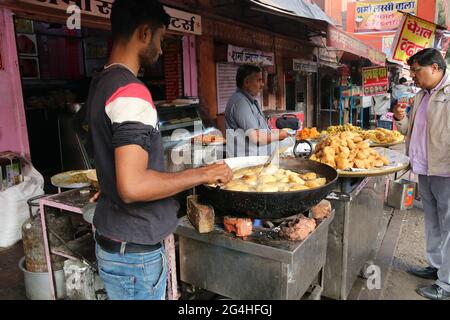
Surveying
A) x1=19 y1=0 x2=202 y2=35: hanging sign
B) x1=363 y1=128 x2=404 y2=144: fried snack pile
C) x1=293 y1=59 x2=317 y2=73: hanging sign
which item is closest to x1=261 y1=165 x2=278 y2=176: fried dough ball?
x1=363 y1=128 x2=404 y2=144: fried snack pile

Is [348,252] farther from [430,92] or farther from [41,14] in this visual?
[41,14]

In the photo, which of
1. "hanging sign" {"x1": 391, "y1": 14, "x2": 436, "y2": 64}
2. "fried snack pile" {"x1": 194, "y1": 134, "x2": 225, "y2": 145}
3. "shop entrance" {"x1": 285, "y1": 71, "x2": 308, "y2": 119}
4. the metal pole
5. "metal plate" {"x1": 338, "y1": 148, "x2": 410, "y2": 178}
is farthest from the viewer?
"shop entrance" {"x1": 285, "y1": 71, "x2": 308, "y2": 119}

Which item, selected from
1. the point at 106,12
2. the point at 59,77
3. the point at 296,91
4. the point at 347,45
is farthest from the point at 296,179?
the point at 296,91

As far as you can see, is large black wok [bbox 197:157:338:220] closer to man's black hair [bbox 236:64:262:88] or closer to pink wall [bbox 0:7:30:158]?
man's black hair [bbox 236:64:262:88]

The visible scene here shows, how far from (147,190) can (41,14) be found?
3.96 m

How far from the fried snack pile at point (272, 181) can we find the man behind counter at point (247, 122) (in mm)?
1148

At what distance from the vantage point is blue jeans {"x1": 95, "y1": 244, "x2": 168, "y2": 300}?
1.65 metres

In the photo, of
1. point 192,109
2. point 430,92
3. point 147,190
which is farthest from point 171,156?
point 147,190

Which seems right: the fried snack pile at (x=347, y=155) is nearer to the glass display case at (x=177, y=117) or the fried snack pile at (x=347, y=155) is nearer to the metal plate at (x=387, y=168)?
the metal plate at (x=387, y=168)

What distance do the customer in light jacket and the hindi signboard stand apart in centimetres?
1427

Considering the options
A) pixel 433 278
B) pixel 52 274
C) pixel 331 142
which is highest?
pixel 331 142

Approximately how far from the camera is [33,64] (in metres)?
8.04

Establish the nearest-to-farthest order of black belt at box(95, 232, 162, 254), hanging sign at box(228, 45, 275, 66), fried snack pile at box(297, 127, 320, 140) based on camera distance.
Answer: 1. black belt at box(95, 232, 162, 254)
2. fried snack pile at box(297, 127, 320, 140)
3. hanging sign at box(228, 45, 275, 66)

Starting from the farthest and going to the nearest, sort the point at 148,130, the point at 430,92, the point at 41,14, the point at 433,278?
the point at 41,14, the point at 433,278, the point at 430,92, the point at 148,130
